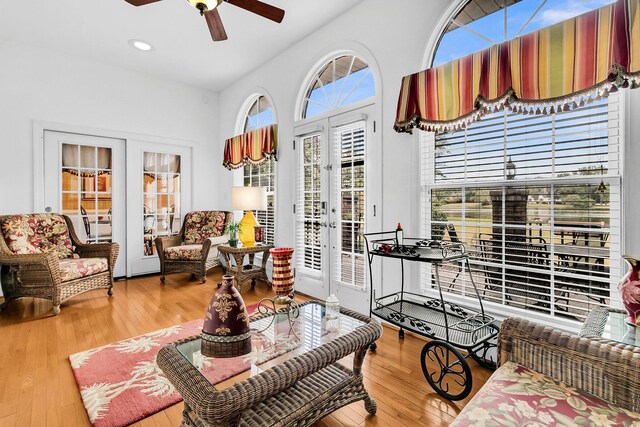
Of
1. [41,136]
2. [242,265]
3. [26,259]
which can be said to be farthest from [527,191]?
[41,136]

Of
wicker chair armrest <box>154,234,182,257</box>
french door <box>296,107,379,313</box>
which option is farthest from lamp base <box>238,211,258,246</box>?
wicker chair armrest <box>154,234,182,257</box>

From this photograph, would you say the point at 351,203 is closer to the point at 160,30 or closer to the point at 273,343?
the point at 273,343

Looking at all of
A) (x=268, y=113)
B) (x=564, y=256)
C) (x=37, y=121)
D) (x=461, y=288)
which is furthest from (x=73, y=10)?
(x=564, y=256)

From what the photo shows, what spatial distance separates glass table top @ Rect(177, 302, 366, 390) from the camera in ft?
4.15

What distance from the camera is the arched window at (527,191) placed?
5.93ft

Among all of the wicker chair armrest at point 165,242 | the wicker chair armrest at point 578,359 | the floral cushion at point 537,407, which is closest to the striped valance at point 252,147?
the wicker chair armrest at point 165,242

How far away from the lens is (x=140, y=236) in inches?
183

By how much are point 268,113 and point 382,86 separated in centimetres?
216

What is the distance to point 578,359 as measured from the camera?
117cm

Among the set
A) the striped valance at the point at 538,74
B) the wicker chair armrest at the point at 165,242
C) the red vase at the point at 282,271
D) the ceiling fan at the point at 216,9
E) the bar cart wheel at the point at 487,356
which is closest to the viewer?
the striped valance at the point at 538,74

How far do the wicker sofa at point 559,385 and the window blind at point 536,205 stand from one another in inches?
34.9

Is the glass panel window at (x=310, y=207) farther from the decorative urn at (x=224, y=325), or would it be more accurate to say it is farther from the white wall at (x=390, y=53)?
the decorative urn at (x=224, y=325)

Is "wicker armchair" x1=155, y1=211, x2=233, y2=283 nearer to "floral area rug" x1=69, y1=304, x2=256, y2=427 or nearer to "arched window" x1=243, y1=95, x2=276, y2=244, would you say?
"arched window" x1=243, y1=95, x2=276, y2=244

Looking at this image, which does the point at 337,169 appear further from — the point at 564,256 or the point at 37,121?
the point at 37,121
